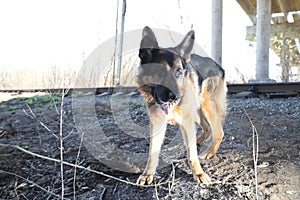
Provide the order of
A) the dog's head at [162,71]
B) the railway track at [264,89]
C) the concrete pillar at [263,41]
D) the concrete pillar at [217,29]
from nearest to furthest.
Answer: the dog's head at [162,71]
the railway track at [264,89]
the concrete pillar at [263,41]
the concrete pillar at [217,29]

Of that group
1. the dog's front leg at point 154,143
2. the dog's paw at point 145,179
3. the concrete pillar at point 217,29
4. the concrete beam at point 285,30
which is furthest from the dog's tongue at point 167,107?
the concrete beam at point 285,30

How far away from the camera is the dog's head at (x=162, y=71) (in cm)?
239

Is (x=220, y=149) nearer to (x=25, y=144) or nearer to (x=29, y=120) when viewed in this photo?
(x=25, y=144)

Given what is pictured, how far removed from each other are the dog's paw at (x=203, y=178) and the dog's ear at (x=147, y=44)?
91cm

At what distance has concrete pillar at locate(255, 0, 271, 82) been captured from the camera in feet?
28.0

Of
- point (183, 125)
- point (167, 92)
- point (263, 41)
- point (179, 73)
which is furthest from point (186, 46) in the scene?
point (263, 41)

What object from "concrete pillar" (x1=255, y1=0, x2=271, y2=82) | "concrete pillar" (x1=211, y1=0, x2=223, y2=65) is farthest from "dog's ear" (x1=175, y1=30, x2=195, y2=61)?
"concrete pillar" (x1=211, y1=0, x2=223, y2=65)

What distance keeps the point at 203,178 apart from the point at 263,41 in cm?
691

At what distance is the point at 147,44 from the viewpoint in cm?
255

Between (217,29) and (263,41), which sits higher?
(217,29)

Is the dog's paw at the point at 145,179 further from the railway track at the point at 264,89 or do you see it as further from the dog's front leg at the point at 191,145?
the railway track at the point at 264,89

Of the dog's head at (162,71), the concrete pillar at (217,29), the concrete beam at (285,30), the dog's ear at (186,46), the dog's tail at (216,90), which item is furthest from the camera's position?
the concrete beam at (285,30)

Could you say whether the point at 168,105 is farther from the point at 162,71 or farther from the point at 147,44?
the point at 147,44

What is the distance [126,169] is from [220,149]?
3.01 ft
